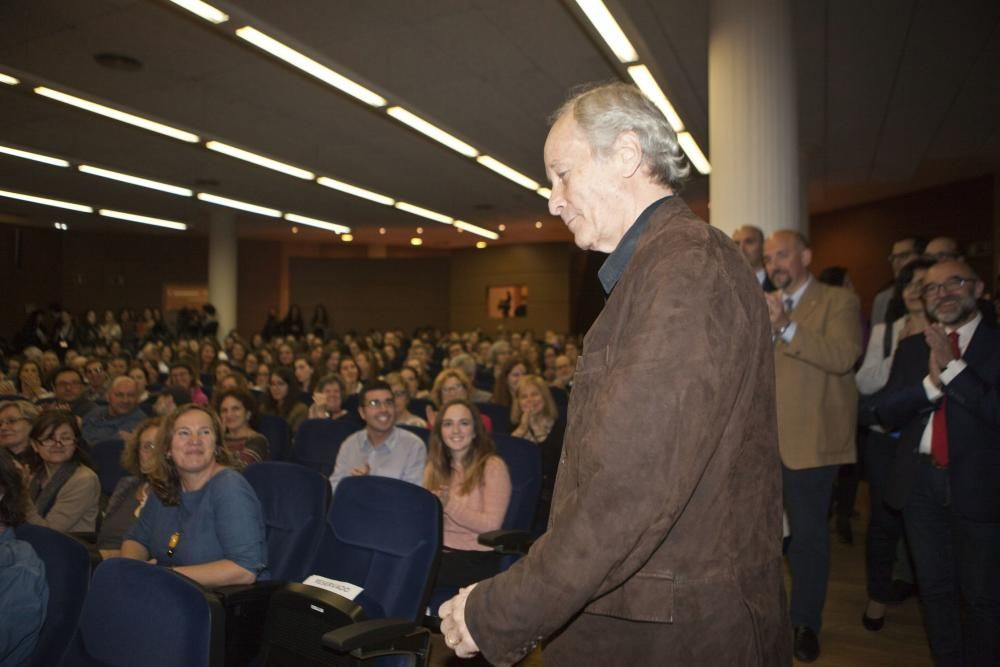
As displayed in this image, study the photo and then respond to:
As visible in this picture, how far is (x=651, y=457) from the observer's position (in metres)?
0.85

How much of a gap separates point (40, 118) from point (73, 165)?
2.61 metres

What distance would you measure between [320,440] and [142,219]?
14.4 metres

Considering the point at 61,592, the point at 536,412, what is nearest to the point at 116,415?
the point at 536,412

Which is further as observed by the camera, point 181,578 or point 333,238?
point 333,238

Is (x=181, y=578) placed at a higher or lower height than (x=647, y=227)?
lower

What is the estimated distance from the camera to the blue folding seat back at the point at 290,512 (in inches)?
103

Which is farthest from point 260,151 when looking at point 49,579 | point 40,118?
point 49,579

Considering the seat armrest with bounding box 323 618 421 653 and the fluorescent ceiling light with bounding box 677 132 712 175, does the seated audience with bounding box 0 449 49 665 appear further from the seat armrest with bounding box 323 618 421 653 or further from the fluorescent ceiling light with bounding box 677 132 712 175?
the fluorescent ceiling light with bounding box 677 132 712 175

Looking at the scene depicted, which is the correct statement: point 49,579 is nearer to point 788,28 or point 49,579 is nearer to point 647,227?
point 647,227

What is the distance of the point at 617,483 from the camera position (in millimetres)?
852

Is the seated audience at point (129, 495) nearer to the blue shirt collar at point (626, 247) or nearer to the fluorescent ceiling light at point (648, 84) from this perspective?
the blue shirt collar at point (626, 247)

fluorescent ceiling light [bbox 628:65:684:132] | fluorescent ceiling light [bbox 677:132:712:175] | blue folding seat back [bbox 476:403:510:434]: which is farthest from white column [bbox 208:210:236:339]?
blue folding seat back [bbox 476:403:510:434]

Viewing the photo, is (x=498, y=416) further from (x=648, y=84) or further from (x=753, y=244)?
(x=648, y=84)

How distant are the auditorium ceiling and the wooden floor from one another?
13.2 ft
